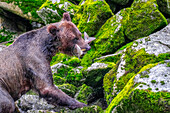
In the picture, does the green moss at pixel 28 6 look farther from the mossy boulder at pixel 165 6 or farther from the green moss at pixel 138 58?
the green moss at pixel 138 58

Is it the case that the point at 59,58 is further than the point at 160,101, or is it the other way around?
the point at 59,58

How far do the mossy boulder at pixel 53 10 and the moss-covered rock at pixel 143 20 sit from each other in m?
5.89

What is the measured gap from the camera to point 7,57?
5.33m

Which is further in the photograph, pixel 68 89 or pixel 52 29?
pixel 68 89

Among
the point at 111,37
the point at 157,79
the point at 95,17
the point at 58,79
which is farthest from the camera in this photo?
the point at 95,17

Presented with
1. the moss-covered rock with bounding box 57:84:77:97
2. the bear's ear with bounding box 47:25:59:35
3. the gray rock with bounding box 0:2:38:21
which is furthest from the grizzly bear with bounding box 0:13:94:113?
the gray rock with bounding box 0:2:38:21

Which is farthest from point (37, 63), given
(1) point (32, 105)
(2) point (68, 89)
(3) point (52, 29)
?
(2) point (68, 89)

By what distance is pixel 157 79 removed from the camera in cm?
355

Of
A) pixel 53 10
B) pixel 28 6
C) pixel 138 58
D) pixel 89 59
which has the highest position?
pixel 28 6

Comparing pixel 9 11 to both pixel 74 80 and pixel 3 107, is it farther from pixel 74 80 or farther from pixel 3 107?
pixel 3 107

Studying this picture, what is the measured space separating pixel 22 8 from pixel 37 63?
11.6 meters

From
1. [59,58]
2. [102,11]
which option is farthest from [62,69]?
[102,11]

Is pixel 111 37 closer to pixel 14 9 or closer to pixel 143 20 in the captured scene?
pixel 143 20

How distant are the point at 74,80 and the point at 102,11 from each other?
16.3ft
